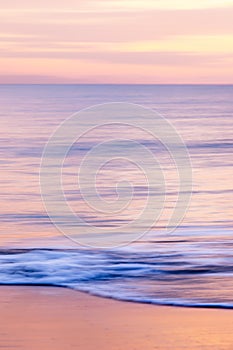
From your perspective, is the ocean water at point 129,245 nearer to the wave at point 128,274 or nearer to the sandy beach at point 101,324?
the wave at point 128,274

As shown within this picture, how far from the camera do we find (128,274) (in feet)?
36.0

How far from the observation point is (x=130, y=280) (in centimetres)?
1059

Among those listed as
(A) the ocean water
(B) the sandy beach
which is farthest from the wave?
(B) the sandy beach

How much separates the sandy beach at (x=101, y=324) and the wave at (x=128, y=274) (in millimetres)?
385

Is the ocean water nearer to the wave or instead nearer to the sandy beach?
the wave

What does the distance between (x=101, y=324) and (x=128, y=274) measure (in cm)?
245

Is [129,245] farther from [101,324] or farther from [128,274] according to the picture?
[101,324]

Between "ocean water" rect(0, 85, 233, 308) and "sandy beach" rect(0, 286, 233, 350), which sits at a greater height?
"ocean water" rect(0, 85, 233, 308)

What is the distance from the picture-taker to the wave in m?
9.72

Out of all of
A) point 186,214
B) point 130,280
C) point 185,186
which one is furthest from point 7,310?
point 185,186

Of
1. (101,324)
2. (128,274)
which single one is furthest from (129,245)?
(101,324)

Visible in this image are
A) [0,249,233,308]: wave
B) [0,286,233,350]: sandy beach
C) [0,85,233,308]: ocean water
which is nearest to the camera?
[0,286,233,350]: sandy beach

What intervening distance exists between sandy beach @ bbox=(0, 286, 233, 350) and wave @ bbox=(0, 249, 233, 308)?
1.26 feet

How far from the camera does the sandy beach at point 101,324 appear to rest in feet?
25.8
